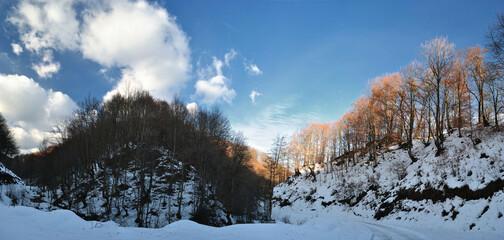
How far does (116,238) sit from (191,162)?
24.0 metres

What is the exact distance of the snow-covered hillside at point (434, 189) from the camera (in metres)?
12.6

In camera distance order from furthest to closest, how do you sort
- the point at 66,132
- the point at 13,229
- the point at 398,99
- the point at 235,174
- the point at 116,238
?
the point at 66,132
the point at 235,174
the point at 398,99
the point at 116,238
the point at 13,229

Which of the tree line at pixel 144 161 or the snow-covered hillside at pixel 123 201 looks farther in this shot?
the tree line at pixel 144 161

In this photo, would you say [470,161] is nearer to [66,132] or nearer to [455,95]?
[455,95]

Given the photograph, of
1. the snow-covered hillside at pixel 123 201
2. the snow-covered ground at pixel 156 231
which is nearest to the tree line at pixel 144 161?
the snow-covered hillside at pixel 123 201

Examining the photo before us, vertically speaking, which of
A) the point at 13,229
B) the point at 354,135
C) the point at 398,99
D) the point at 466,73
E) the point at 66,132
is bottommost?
the point at 13,229

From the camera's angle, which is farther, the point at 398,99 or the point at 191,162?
the point at 191,162

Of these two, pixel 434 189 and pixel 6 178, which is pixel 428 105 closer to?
pixel 434 189

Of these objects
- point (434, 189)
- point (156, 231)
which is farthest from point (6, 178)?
point (434, 189)

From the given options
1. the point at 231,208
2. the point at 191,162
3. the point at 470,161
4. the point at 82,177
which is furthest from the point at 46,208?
the point at 470,161

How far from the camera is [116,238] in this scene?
10180 millimetres

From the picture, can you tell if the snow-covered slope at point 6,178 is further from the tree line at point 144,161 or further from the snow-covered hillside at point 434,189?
the snow-covered hillside at point 434,189

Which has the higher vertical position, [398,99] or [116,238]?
[398,99]

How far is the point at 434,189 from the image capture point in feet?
56.5
